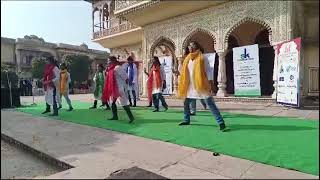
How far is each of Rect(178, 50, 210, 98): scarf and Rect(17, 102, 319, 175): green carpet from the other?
621 millimetres

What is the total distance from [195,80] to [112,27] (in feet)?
49.7

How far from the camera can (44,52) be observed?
44.2 meters

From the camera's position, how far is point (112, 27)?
19.5 metres

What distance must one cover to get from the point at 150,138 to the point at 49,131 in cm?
223

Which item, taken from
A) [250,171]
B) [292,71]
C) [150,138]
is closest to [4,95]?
[150,138]

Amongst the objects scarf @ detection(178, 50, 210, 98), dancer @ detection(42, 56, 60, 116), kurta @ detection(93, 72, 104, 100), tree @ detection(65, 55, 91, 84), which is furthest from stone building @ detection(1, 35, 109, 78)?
scarf @ detection(178, 50, 210, 98)

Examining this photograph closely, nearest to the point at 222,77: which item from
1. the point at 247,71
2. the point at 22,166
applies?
the point at 247,71

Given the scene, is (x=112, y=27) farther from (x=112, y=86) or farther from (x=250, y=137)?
(x=250, y=137)

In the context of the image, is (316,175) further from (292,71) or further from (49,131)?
(292,71)

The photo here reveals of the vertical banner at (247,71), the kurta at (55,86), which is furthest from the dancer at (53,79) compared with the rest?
the vertical banner at (247,71)

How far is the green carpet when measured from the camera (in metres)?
3.24

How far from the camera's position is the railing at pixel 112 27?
18172 millimetres

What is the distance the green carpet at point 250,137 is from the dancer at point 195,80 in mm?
442

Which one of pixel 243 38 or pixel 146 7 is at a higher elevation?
pixel 146 7
